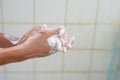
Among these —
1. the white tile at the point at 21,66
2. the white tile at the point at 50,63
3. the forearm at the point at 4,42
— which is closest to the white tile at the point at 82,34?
the white tile at the point at 50,63

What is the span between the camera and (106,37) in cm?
98

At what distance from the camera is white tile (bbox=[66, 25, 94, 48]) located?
0.96 metres

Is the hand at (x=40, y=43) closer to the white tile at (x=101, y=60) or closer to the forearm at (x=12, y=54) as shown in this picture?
the forearm at (x=12, y=54)

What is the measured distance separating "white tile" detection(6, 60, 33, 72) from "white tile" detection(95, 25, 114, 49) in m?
0.32

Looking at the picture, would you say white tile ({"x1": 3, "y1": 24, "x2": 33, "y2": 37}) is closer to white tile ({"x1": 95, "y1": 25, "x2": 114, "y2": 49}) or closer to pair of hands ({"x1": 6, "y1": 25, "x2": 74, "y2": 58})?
white tile ({"x1": 95, "y1": 25, "x2": 114, "y2": 49})

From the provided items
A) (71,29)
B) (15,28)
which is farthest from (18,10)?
(71,29)

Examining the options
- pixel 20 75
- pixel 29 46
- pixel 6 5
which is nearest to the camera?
pixel 29 46

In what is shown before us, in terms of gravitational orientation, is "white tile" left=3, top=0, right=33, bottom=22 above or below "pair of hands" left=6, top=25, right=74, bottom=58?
above

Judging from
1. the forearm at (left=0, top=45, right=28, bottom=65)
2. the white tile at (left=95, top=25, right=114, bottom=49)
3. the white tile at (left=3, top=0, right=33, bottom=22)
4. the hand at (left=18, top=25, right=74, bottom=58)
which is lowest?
the white tile at (left=95, top=25, right=114, bottom=49)

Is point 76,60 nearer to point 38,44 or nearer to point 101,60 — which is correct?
point 101,60

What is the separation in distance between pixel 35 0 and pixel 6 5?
12 centimetres

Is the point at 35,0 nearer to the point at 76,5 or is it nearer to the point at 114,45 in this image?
the point at 76,5

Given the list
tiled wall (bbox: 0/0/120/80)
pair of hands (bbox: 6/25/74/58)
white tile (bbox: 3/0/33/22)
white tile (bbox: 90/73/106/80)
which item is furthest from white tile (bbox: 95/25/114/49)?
pair of hands (bbox: 6/25/74/58)

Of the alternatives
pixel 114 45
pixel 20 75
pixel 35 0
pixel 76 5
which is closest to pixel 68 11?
pixel 76 5
